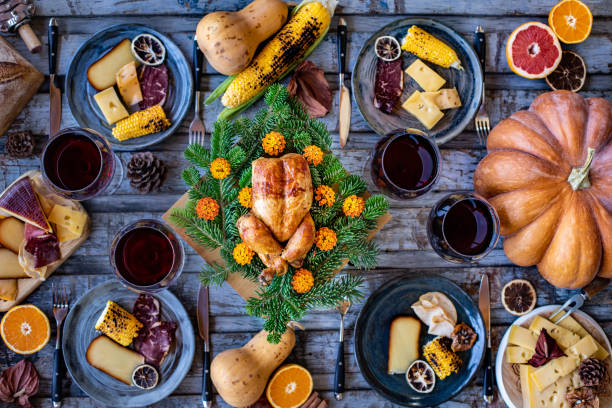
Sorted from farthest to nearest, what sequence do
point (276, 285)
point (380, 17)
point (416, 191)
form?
point (380, 17) → point (416, 191) → point (276, 285)

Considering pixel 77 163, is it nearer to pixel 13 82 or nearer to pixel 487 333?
pixel 13 82

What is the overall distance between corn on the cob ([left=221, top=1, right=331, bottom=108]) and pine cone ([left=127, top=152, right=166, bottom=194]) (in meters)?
0.40

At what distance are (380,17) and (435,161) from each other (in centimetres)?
80

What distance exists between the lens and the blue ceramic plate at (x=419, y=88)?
77.5 inches

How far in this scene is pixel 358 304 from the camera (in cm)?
199

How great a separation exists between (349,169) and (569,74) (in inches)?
43.6

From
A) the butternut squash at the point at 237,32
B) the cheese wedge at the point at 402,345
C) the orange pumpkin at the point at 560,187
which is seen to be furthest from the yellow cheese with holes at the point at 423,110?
the cheese wedge at the point at 402,345

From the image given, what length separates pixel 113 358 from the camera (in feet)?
6.25

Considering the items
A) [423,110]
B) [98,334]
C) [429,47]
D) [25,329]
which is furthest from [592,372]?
[25,329]

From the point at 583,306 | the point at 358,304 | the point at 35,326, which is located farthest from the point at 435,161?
the point at 35,326

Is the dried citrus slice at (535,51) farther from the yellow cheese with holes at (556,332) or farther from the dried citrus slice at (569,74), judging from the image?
the yellow cheese with holes at (556,332)

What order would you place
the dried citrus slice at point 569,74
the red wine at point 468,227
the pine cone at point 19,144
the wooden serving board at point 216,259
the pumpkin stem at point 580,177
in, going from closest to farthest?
the pumpkin stem at point 580,177, the red wine at point 468,227, the wooden serving board at point 216,259, the pine cone at point 19,144, the dried citrus slice at point 569,74

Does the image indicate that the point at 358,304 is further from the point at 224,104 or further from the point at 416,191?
the point at 224,104

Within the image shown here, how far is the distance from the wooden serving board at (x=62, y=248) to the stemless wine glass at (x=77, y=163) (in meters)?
0.21
